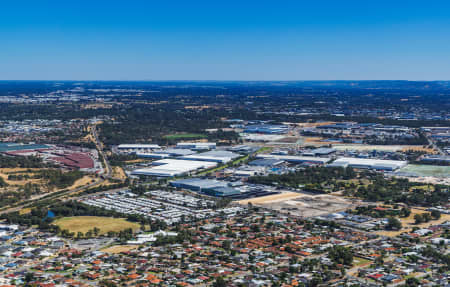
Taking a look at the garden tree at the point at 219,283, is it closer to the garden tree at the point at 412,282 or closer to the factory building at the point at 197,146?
the garden tree at the point at 412,282

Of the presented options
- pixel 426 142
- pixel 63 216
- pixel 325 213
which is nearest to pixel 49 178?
pixel 63 216

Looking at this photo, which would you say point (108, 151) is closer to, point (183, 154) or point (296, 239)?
point (183, 154)

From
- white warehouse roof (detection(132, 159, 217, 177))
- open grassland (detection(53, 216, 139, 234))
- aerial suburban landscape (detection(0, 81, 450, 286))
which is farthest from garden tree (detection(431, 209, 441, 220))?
white warehouse roof (detection(132, 159, 217, 177))

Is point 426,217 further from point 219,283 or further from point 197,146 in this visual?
point 197,146

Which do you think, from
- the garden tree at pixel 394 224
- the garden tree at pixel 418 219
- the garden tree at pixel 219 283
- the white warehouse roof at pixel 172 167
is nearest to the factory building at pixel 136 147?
the white warehouse roof at pixel 172 167

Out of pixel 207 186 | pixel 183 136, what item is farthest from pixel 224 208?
pixel 183 136
